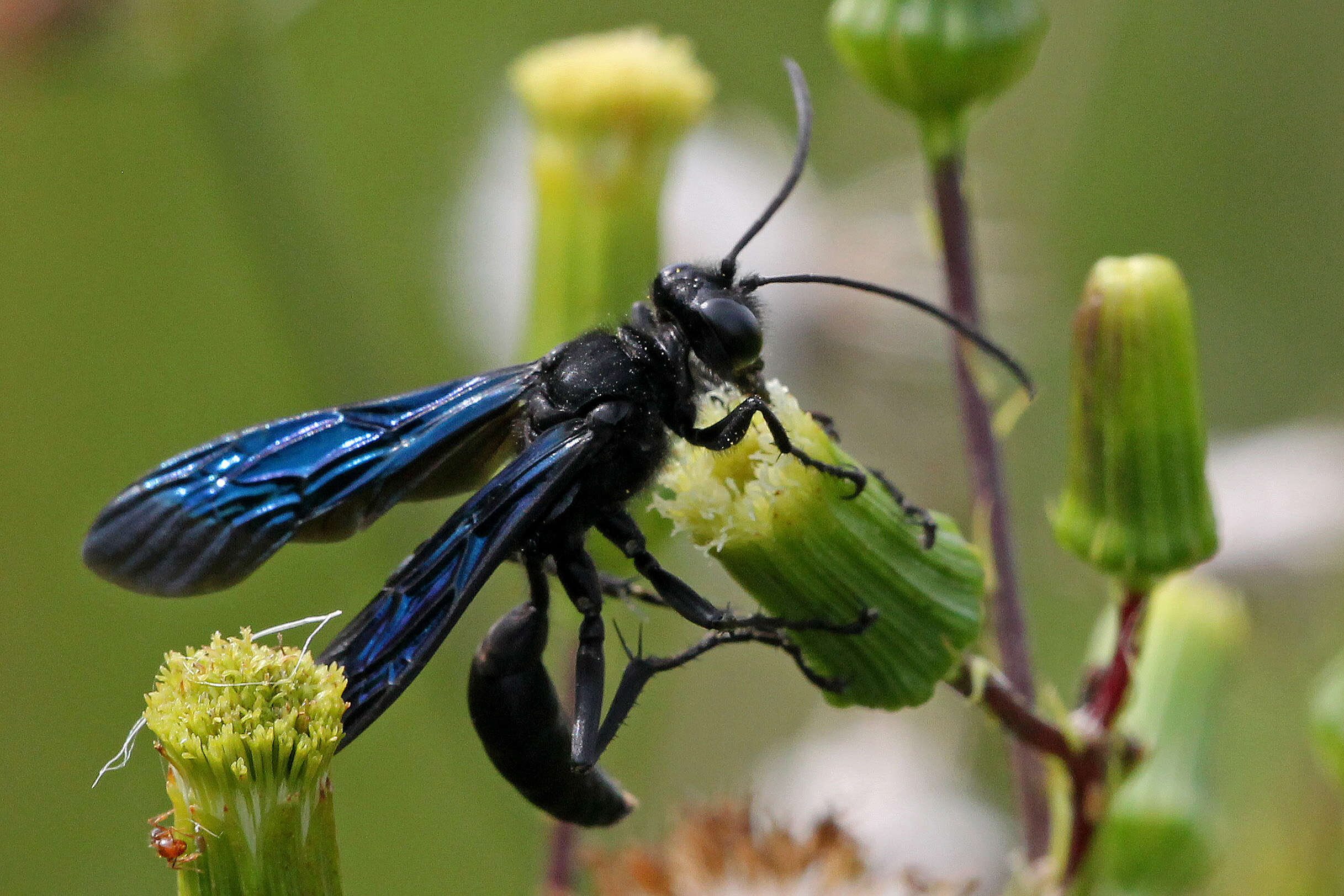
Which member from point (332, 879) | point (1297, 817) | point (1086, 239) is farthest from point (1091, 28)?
point (332, 879)

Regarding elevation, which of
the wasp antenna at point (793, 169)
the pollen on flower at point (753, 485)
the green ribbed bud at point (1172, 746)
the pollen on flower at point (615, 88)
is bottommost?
the green ribbed bud at point (1172, 746)

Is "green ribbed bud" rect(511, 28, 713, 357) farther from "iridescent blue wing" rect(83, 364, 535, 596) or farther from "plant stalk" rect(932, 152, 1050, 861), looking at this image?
"plant stalk" rect(932, 152, 1050, 861)

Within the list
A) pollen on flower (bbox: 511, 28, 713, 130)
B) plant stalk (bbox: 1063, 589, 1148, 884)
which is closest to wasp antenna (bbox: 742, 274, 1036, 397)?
plant stalk (bbox: 1063, 589, 1148, 884)

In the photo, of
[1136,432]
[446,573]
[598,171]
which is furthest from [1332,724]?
[598,171]

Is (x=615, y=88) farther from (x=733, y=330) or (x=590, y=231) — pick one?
(x=733, y=330)

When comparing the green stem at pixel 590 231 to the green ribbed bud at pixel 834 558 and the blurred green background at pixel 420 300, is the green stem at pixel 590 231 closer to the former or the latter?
the blurred green background at pixel 420 300

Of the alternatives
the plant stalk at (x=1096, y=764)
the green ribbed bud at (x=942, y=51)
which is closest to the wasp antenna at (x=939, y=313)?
the green ribbed bud at (x=942, y=51)
